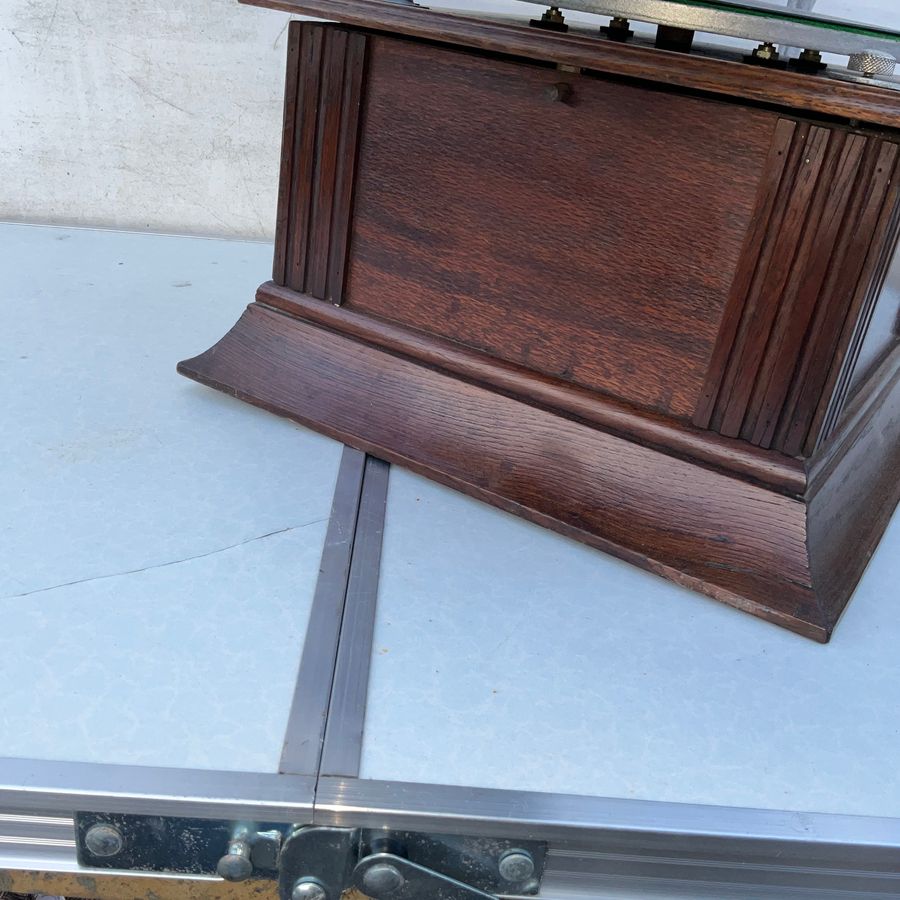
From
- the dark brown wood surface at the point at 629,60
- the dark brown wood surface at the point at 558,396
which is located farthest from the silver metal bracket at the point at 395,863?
the dark brown wood surface at the point at 629,60

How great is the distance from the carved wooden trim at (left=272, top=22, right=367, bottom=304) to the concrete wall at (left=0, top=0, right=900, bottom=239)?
0.62 meters

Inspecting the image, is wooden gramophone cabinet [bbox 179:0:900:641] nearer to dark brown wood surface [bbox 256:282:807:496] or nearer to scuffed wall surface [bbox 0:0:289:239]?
dark brown wood surface [bbox 256:282:807:496]

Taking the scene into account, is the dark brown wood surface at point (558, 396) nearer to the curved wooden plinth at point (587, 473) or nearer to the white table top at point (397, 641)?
the curved wooden plinth at point (587, 473)

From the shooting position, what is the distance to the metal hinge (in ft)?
1.78

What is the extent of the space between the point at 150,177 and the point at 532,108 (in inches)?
36.1

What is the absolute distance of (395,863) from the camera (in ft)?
1.79

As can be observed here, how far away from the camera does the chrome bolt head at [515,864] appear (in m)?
0.55

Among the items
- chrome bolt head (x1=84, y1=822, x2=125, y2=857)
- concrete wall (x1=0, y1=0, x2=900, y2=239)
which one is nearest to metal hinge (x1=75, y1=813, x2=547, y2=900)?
chrome bolt head (x1=84, y1=822, x2=125, y2=857)

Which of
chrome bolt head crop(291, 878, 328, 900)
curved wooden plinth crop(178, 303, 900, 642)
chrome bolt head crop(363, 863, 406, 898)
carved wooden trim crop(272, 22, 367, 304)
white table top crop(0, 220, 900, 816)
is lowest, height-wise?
chrome bolt head crop(291, 878, 328, 900)

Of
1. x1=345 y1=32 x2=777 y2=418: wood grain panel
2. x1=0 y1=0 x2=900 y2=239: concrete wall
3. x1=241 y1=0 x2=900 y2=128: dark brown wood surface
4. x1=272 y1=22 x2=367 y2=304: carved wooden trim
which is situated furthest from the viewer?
x1=0 y1=0 x2=900 y2=239: concrete wall

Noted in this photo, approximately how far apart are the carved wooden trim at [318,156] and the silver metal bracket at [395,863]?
560mm

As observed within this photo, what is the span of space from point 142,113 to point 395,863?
4.20 ft

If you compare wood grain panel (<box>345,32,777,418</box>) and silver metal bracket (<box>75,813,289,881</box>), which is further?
wood grain panel (<box>345,32,777,418</box>)

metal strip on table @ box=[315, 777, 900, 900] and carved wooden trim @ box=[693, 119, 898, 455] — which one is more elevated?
carved wooden trim @ box=[693, 119, 898, 455]
